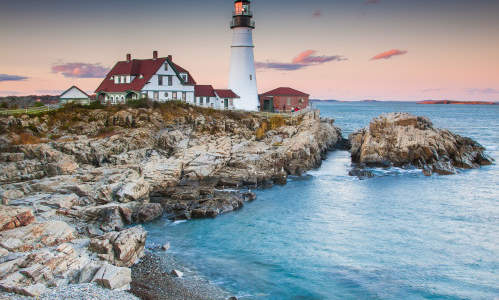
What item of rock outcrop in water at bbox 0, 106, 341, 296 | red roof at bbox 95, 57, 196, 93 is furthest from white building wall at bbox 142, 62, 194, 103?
rock outcrop in water at bbox 0, 106, 341, 296

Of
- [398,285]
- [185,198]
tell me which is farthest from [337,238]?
[185,198]

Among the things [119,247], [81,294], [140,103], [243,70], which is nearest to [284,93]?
[243,70]

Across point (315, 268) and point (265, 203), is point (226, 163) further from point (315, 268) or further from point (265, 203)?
point (315, 268)

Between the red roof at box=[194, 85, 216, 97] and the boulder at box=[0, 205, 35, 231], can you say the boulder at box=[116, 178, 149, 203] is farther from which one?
the red roof at box=[194, 85, 216, 97]

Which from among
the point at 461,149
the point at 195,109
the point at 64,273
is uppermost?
the point at 195,109

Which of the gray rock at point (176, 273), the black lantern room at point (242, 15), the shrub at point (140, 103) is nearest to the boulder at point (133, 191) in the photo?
the gray rock at point (176, 273)

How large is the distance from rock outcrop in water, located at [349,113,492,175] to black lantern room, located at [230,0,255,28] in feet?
54.4

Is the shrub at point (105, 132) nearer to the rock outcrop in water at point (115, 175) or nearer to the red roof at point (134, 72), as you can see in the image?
the rock outcrop in water at point (115, 175)

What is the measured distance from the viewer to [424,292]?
45.0 feet

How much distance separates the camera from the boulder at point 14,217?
14.8 meters

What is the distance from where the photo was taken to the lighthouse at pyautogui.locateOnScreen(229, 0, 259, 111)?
40531 millimetres

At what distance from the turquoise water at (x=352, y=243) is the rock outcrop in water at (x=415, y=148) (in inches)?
215

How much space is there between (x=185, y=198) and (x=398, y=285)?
Result: 12.8 metres

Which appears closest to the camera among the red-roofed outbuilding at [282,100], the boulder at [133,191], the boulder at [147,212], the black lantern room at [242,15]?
the boulder at [147,212]
